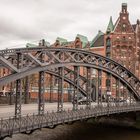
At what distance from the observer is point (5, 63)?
26.2m

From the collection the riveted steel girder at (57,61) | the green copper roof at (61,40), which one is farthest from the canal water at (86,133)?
the green copper roof at (61,40)

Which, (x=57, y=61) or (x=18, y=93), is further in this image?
(x=57, y=61)

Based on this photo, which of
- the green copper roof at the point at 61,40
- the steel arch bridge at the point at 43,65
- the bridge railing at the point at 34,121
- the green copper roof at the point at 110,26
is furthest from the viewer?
the green copper roof at the point at 61,40

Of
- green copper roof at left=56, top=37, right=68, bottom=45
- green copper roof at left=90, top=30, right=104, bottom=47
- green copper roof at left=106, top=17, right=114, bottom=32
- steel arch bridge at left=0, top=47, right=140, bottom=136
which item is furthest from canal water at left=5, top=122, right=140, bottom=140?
green copper roof at left=56, top=37, right=68, bottom=45

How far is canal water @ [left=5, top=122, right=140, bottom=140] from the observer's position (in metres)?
42.8

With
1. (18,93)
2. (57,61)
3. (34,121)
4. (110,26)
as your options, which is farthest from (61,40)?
(34,121)

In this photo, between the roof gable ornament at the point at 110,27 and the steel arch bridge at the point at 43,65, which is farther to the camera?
the roof gable ornament at the point at 110,27

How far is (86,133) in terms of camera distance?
4825 cm

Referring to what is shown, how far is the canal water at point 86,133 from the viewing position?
42806mm

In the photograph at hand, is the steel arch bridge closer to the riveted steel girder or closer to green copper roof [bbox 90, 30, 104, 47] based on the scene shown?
the riveted steel girder

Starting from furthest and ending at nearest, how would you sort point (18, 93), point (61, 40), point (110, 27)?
1. point (61, 40)
2. point (110, 27)
3. point (18, 93)

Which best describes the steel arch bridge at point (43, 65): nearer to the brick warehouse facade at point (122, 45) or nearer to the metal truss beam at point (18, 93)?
the metal truss beam at point (18, 93)

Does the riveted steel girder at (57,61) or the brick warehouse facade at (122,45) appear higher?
the brick warehouse facade at (122,45)

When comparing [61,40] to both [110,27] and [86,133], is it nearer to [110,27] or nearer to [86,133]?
[110,27]
